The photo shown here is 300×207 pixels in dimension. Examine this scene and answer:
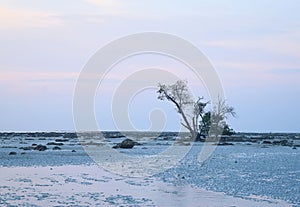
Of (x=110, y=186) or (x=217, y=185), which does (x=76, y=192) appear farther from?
(x=217, y=185)

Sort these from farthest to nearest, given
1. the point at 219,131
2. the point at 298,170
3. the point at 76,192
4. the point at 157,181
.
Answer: the point at 219,131
the point at 298,170
the point at 157,181
the point at 76,192

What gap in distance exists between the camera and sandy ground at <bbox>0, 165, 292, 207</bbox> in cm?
1778

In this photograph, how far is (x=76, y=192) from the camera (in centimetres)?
2077

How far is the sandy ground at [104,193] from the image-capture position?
1778 centimetres

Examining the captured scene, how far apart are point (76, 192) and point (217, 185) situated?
6.13 meters

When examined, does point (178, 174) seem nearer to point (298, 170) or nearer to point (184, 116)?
point (298, 170)

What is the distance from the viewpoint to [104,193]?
20.5 m

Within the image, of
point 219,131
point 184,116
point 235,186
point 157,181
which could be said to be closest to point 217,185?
point 235,186

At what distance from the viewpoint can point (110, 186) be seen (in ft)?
75.8

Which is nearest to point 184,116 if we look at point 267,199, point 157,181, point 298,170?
point 298,170

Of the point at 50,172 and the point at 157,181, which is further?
the point at 50,172

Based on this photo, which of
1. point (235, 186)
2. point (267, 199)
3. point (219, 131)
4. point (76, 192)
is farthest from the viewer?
point (219, 131)

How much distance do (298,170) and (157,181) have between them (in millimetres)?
10905

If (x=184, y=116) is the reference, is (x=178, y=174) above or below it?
below
